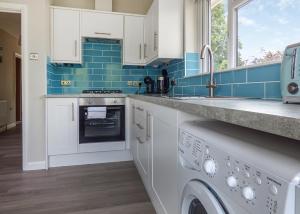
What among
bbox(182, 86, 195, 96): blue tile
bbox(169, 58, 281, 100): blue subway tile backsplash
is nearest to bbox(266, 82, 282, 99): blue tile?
bbox(169, 58, 281, 100): blue subway tile backsplash

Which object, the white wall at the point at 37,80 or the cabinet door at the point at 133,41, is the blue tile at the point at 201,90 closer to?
the cabinet door at the point at 133,41

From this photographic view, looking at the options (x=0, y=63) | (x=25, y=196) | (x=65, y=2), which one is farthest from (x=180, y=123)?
(x=0, y=63)

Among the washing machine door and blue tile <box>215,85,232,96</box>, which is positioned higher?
blue tile <box>215,85,232,96</box>

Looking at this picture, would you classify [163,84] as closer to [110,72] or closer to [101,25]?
[110,72]

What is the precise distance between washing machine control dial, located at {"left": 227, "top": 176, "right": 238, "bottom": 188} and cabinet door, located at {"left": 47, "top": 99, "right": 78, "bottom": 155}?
8.06 ft

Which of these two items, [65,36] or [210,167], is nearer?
[210,167]

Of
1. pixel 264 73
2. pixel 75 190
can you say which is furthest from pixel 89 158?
pixel 264 73

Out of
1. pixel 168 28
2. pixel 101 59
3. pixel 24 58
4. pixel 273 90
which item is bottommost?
pixel 273 90

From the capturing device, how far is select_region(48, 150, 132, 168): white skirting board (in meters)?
2.82

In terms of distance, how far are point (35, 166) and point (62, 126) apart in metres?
0.56

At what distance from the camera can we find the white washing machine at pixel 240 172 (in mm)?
416

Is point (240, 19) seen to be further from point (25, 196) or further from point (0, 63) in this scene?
point (0, 63)

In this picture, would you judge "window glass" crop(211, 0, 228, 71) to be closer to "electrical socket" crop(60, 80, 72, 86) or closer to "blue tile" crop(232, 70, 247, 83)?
"blue tile" crop(232, 70, 247, 83)

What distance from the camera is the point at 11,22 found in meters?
4.88
